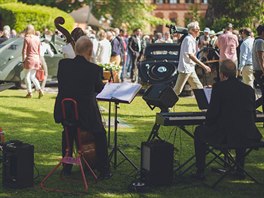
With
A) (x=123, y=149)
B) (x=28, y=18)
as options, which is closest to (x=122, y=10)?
(x=28, y=18)


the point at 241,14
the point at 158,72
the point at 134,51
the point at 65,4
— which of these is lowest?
the point at 158,72

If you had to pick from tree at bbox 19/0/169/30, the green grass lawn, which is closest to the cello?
the green grass lawn

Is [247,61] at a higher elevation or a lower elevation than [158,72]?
higher

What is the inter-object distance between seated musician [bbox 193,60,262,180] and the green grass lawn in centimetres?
63

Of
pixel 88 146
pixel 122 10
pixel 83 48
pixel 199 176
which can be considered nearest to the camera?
pixel 83 48

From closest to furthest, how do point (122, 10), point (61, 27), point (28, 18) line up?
point (61, 27), point (28, 18), point (122, 10)

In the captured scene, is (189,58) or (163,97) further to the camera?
(189,58)

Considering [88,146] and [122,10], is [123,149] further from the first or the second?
[122,10]

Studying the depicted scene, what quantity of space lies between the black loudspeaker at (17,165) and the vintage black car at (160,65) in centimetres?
993

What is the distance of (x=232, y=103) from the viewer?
781 cm

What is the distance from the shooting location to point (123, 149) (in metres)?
10.2

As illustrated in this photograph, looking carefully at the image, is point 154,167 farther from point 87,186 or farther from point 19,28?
point 19,28

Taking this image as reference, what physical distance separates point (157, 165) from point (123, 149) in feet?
7.47

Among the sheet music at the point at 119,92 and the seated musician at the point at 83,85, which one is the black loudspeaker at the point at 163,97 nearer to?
the sheet music at the point at 119,92
